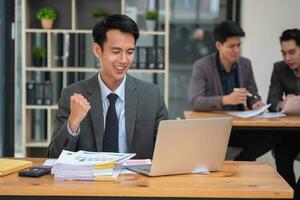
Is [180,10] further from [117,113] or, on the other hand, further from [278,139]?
[117,113]

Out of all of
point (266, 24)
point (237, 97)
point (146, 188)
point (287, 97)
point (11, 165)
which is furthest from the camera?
point (266, 24)

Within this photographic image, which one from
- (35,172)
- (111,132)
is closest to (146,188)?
(35,172)

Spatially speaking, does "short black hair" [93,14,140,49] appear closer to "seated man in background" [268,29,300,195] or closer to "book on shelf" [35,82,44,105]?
"seated man in background" [268,29,300,195]

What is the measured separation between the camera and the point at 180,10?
545 cm

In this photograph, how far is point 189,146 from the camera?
1.80 meters

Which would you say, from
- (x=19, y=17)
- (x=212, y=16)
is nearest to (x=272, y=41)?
(x=212, y=16)

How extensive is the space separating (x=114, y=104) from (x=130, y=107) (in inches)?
2.9

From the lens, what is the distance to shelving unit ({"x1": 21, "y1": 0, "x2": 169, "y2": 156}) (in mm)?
4996

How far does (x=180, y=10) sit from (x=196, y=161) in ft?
12.4

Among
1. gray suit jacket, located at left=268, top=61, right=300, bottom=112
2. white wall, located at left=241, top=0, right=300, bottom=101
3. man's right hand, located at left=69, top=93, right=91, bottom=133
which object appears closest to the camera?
man's right hand, located at left=69, top=93, right=91, bottom=133

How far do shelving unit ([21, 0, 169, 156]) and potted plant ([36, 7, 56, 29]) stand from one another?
7 cm

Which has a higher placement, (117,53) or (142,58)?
(117,53)

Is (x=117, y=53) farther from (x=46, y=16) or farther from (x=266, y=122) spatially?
(x=46, y=16)

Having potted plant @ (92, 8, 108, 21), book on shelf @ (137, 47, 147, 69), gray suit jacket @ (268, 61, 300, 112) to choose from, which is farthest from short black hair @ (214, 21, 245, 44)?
potted plant @ (92, 8, 108, 21)
